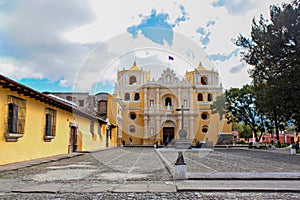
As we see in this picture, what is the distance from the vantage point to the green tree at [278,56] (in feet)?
55.9

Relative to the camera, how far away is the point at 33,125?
1260 centimetres

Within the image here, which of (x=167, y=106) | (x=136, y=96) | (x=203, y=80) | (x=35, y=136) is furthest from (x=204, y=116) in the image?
(x=35, y=136)

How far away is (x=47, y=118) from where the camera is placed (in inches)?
555

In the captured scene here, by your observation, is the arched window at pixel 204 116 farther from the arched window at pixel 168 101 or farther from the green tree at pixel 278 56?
the green tree at pixel 278 56

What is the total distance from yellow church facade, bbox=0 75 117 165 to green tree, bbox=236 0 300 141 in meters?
12.4

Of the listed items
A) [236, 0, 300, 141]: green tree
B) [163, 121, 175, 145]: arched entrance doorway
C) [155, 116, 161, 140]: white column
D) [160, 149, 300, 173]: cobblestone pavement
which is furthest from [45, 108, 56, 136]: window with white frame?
[163, 121, 175, 145]: arched entrance doorway

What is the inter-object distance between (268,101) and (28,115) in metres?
14.4

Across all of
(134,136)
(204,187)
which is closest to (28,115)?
(204,187)

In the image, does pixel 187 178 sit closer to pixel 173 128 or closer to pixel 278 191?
pixel 278 191

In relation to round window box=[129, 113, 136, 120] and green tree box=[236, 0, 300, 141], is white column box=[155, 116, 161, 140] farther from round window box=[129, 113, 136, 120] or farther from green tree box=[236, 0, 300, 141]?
green tree box=[236, 0, 300, 141]

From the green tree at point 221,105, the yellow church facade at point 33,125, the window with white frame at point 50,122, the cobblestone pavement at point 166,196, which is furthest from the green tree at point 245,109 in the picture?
the cobblestone pavement at point 166,196

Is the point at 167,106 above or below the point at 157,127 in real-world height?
Result: above

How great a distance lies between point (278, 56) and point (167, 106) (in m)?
29.7

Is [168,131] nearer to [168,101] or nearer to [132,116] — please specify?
[168,101]
